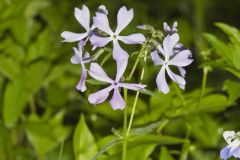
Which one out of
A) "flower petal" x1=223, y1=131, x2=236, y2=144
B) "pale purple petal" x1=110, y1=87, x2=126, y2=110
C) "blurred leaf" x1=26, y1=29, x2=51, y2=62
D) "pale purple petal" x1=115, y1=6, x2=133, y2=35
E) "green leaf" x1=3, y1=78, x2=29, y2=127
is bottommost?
"green leaf" x1=3, y1=78, x2=29, y2=127

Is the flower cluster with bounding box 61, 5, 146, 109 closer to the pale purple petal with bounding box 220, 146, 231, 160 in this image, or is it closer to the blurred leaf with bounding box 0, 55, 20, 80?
the pale purple petal with bounding box 220, 146, 231, 160

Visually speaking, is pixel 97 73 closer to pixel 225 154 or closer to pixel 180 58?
pixel 180 58

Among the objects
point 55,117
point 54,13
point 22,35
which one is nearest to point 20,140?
Result: point 55,117

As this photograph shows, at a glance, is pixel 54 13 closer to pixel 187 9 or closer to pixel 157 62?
pixel 187 9

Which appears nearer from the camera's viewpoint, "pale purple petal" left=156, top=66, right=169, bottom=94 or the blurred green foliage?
"pale purple petal" left=156, top=66, right=169, bottom=94

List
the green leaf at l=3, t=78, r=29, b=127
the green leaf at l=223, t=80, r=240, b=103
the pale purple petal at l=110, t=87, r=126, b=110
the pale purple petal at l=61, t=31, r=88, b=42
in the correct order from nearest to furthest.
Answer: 1. the pale purple petal at l=110, t=87, r=126, b=110
2. the pale purple petal at l=61, t=31, r=88, b=42
3. the green leaf at l=223, t=80, r=240, b=103
4. the green leaf at l=3, t=78, r=29, b=127

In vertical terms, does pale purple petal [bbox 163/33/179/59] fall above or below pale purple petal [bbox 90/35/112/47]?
below

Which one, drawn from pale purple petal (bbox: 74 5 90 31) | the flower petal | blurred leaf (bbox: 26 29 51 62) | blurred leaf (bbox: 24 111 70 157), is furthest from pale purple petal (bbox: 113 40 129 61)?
blurred leaf (bbox: 26 29 51 62)
